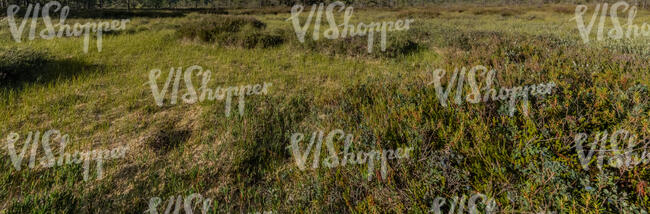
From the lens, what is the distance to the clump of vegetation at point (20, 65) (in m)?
4.73

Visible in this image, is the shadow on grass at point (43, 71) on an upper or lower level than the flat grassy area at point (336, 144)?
upper

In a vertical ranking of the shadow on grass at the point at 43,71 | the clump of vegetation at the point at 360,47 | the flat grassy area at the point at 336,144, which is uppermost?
the clump of vegetation at the point at 360,47

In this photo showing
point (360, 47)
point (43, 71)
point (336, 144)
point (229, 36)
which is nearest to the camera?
point (336, 144)

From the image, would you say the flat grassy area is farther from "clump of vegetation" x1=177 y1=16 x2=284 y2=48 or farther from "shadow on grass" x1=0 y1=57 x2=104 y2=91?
"clump of vegetation" x1=177 y1=16 x2=284 y2=48

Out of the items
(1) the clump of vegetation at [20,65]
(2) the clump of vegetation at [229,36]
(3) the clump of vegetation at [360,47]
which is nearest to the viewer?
(1) the clump of vegetation at [20,65]

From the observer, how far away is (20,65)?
5160mm

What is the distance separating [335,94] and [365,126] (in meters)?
1.55

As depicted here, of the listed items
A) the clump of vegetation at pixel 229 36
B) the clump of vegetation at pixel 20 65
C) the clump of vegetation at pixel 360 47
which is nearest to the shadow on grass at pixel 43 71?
the clump of vegetation at pixel 20 65

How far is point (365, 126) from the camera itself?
2826mm

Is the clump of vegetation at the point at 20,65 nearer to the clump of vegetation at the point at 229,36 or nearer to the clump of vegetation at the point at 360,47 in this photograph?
the clump of vegetation at the point at 229,36

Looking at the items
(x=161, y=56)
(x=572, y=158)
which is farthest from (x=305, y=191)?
(x=161, y=56)

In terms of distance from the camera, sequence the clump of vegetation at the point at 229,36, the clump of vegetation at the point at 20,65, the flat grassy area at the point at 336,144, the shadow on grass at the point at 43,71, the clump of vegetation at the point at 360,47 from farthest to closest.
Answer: the clump of vegetation at the point at 229,36
the clump of vegetation at the point at 360,47
the clump of vegetation at the point at 20,65
the shadow on grass at the point at 43,71
the flat grassy area at the point at 336,144

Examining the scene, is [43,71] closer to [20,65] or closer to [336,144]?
[20,65]

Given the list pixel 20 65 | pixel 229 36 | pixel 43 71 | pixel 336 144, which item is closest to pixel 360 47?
pixel 229 36
